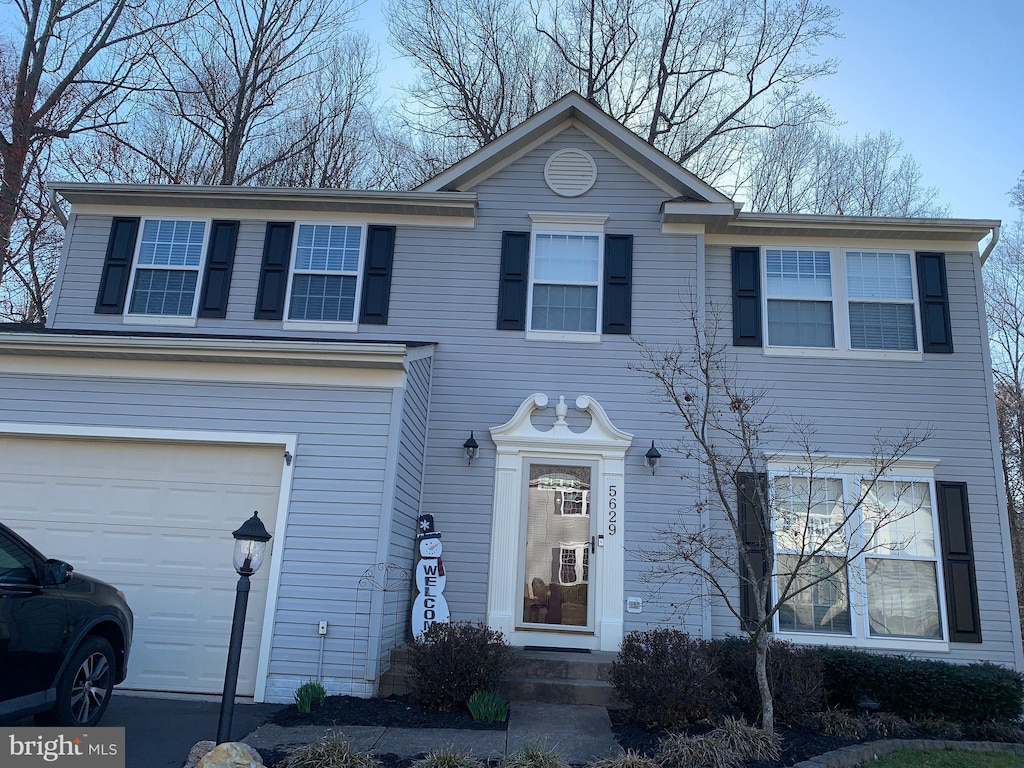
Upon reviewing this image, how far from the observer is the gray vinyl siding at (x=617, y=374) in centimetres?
805

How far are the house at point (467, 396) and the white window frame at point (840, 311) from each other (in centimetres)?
4

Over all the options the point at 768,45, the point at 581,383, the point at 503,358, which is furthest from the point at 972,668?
the point at 768,45

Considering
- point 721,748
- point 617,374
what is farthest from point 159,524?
point 721,748

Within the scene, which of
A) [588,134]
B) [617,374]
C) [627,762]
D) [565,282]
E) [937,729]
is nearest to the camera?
[627,762]

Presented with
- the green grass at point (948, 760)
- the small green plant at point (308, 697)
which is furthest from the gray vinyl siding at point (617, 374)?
the green grass at point (948, 760)

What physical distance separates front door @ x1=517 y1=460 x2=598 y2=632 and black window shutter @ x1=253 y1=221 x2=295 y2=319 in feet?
12.4

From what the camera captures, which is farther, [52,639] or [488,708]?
[488,708]

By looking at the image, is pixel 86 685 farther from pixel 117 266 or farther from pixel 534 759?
pixel 117 266

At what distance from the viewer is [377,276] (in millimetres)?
9023

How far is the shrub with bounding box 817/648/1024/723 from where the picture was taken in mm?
6520

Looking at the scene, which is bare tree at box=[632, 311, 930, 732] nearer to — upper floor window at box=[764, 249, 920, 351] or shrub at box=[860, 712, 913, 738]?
upper floor window at box=[764, 249, 920, 351]

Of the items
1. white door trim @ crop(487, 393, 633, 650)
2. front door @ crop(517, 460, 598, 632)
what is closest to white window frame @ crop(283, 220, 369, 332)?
white door trim @ crop(487, 393, 633, 650)

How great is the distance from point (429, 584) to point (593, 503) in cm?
205

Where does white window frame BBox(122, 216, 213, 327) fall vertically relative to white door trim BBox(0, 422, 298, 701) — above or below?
above
